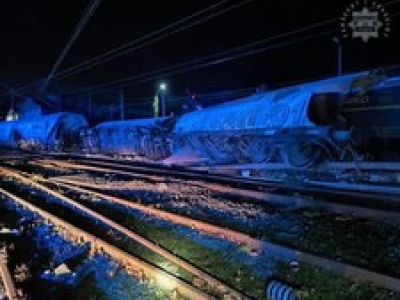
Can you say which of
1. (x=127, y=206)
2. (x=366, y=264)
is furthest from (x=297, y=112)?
(x=366, y=264)

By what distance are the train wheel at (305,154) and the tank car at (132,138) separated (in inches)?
363

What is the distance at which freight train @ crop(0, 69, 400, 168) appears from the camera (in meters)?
12.4

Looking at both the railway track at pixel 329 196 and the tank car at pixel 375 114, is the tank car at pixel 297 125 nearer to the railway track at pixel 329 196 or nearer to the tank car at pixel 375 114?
the tank car at pixel 375 114

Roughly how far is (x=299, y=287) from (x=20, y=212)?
7528 mm

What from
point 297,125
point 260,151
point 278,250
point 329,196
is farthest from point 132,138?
point 278,250

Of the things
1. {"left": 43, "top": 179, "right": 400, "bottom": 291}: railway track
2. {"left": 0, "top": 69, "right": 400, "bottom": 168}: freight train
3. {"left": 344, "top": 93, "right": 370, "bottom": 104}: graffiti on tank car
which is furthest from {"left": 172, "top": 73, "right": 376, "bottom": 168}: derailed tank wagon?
{"left": 43, "top": 179, "right": 400, "bottom": 291}: railway track

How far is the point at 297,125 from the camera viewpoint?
13680 mm

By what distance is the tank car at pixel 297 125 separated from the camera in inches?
503

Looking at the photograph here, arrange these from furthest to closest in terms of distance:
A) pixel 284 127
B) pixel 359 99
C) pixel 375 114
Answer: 1. pixel 284 127
2. pixel 359 99
3. pixel 375 114

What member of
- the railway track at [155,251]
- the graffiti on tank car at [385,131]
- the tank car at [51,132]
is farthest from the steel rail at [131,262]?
the tank car at [51,132]

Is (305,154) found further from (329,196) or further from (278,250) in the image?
(278,250)

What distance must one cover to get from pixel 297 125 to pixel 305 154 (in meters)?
0.79

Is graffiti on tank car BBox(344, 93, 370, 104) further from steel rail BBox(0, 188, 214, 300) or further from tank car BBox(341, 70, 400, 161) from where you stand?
steel rail BBox(0, 188, 214, 300)

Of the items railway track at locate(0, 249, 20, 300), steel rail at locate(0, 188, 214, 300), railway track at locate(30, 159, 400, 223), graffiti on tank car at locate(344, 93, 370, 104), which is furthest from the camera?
graffiti on tank car at locate(344, 93, 370, 104)
